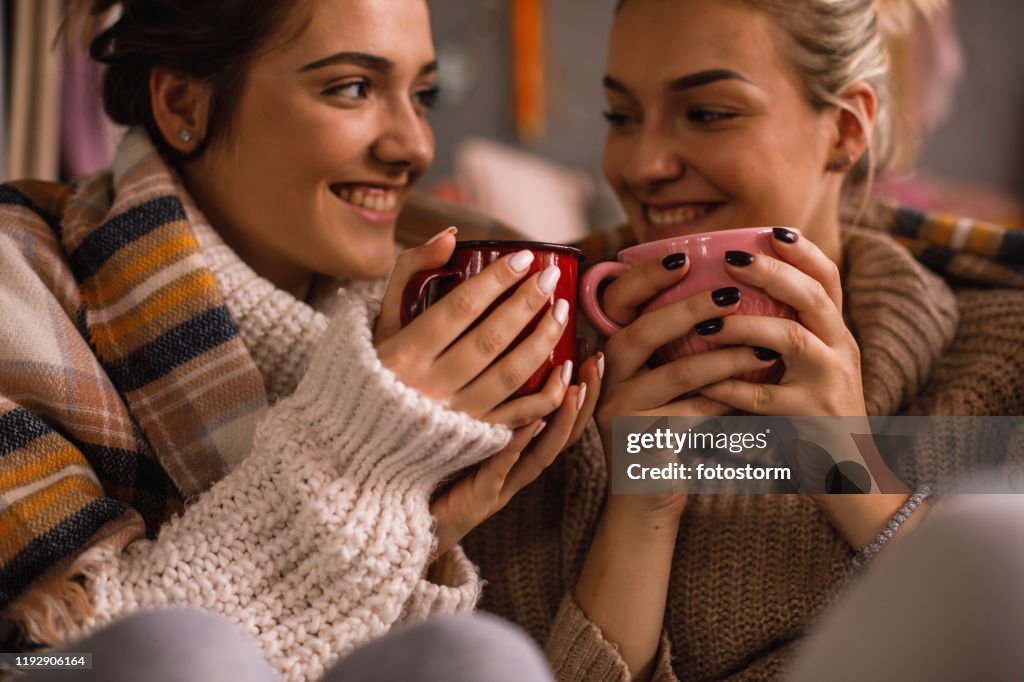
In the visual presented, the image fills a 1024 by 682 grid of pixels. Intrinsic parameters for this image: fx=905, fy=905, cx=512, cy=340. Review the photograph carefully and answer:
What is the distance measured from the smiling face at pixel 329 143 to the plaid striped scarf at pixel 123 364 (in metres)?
0.10

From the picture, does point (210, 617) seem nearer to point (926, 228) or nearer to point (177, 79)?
point (177, 79)

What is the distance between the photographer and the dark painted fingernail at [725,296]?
0.73m

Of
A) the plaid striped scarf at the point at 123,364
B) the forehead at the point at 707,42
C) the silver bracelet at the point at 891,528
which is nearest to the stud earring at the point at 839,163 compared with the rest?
the forehead at the point at 707,42

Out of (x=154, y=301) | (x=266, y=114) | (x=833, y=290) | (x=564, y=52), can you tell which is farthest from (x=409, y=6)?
(x=564, y=52)

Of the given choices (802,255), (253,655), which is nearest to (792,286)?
(802,255)

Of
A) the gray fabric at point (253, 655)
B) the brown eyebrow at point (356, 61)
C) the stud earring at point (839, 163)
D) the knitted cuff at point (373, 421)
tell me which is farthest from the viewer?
the stud earring at point (839, 163)

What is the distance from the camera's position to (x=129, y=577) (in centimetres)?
67

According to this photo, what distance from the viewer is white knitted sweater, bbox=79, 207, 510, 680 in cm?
65

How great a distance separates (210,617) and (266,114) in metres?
0.59

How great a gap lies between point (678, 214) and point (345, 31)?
40 cm

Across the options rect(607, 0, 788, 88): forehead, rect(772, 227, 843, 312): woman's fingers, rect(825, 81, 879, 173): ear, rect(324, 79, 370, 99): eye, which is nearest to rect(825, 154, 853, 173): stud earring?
rect(825, 81, 879, 173): ear

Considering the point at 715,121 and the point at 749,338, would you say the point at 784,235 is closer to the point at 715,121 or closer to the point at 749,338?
the point at 749,338

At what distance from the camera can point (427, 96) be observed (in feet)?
3.51

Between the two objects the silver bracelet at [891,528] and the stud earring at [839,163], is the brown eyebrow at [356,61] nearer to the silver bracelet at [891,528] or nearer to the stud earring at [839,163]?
the stud earring at [839,163]
